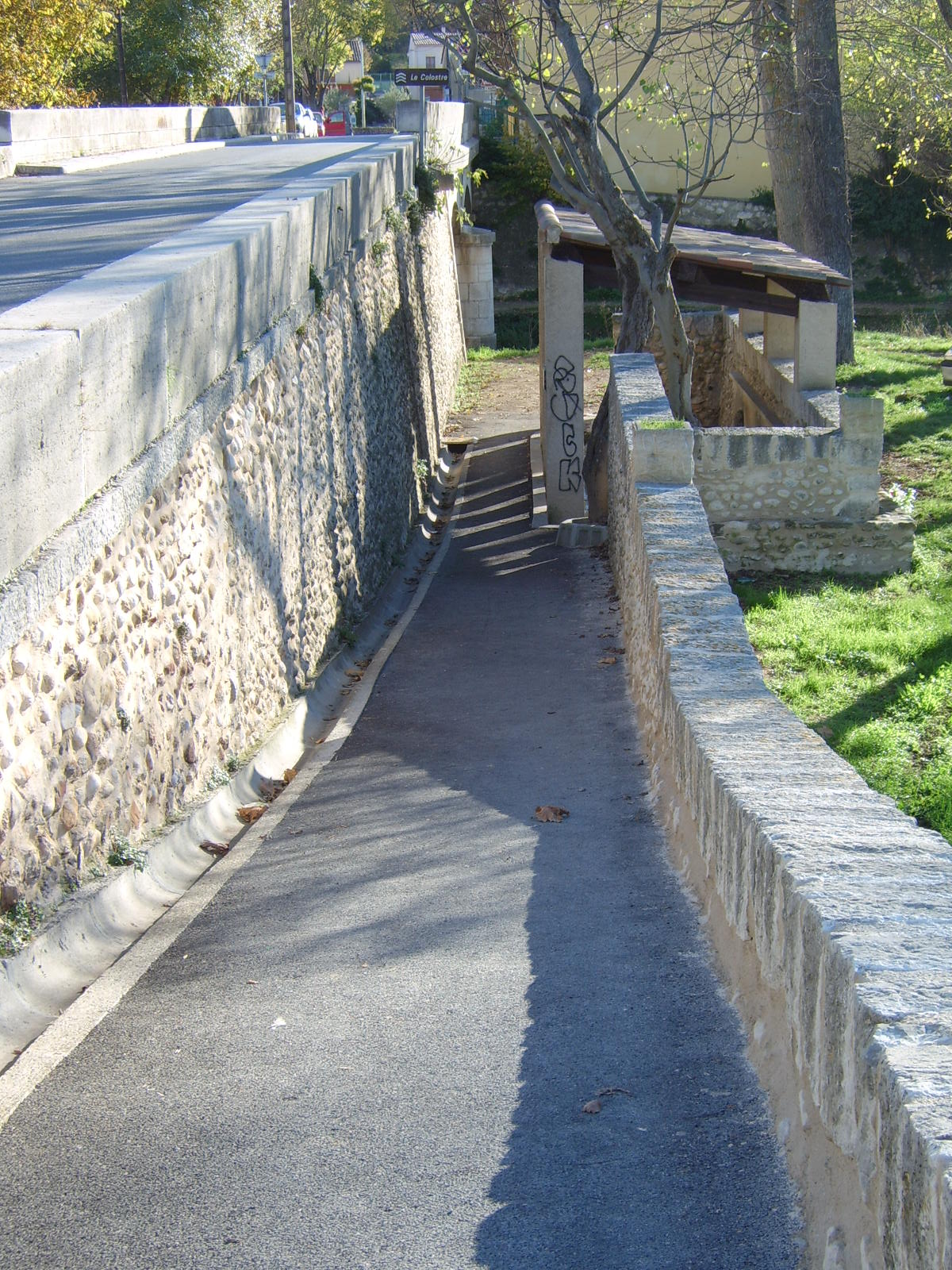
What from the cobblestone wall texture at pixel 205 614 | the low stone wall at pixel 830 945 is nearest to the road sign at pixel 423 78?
the cobblestone wall texture at pixel 205 614

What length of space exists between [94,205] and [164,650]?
926 cm

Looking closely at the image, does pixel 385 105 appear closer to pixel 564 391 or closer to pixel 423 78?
pixel 423 78

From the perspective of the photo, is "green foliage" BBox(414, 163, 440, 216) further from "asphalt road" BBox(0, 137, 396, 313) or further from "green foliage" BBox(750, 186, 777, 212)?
"green foliage" BBox(750, 186, 777, 212)

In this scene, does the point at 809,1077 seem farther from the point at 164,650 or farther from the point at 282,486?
the point at 282,486

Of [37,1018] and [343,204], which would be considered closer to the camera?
[37,1018]

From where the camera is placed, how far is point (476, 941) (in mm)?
4711

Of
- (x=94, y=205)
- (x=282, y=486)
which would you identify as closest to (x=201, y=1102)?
(x=282, y=486)

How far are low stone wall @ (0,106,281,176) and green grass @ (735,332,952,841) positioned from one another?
13489 mm

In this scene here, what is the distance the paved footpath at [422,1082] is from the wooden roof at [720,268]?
10.8 m

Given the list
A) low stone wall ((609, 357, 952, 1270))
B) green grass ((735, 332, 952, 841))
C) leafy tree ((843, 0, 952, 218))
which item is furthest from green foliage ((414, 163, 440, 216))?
low stone wall ((609, 357, 952, 1270))

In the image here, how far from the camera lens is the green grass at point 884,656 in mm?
7492

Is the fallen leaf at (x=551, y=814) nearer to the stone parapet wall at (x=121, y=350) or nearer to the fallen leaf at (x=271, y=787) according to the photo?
the fallen leaf at (x=271, y=787)

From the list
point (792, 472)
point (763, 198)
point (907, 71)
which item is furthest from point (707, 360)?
point (763, 198)

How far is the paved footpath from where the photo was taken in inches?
117
